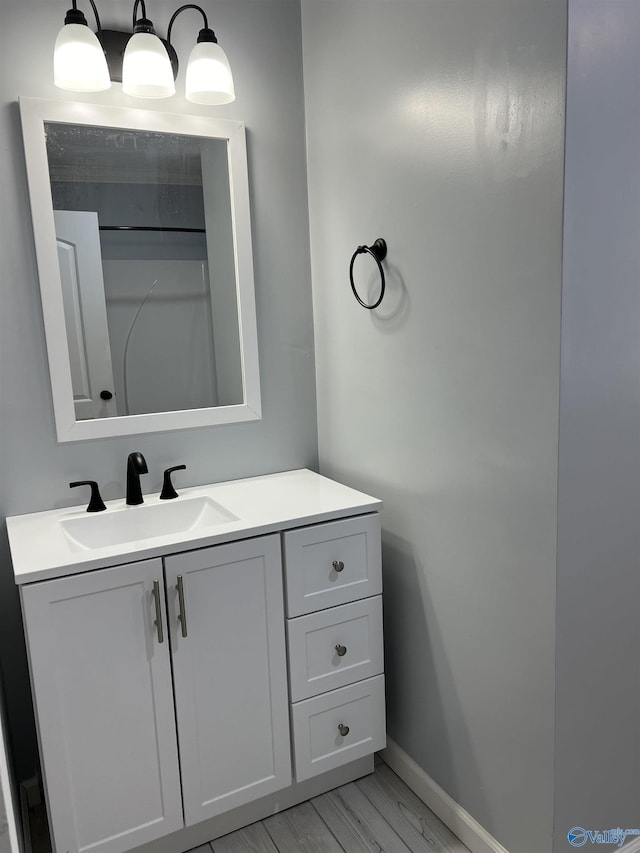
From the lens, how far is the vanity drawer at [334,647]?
1644 millimetres

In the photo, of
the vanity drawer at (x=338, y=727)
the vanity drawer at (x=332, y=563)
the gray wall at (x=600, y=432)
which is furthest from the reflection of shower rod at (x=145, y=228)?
the vanity drawer at (x=338, y=727)

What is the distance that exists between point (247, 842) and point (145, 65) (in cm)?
205

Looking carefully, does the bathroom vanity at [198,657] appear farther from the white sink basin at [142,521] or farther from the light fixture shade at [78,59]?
the light fixture shade at [78,59]

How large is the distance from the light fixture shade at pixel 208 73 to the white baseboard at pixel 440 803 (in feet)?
6.44

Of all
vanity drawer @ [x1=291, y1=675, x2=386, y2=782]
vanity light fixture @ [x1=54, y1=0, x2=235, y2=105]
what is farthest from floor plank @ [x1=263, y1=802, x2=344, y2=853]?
vanity light fixture @ [x1=54, y1=0, x2=235, y2=105]

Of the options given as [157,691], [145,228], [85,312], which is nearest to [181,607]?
[157,691]

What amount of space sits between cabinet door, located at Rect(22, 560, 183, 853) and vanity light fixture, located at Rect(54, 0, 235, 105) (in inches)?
48.1

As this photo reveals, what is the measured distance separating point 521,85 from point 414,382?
71 centimetres

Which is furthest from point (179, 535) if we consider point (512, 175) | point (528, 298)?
point (512, 175)

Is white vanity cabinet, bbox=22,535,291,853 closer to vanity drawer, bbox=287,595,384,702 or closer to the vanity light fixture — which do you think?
vanity drawer, bbox=287,595,384,702

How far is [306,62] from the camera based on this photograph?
6.47 feet

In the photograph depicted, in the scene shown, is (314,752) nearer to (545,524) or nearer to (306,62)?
(545,524)

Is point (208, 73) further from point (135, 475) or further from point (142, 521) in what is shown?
point (142, 521)

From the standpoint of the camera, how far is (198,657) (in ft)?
4.95
